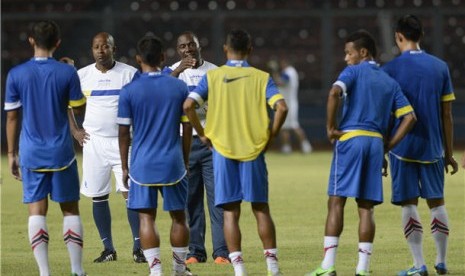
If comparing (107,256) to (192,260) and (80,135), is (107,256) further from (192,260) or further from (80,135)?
(80,135)

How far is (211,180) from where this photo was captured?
12266 millimetres

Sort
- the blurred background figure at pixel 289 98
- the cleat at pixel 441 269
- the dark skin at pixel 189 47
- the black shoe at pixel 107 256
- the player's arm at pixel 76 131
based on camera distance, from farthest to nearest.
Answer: the blurred background figure at pixel 289 98 → the black shoe at pixel 107 256 → the dark skin at pixel 189 47 → the player's arm at pixel 76 131 → the cleat at pixel 441 269

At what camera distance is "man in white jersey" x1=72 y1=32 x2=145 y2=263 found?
1247cm

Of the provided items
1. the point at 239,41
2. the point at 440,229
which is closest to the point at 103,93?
the point at 239,41

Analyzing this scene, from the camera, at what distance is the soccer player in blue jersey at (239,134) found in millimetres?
10367

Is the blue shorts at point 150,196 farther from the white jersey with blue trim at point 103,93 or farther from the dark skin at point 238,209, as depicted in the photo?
the white jersey with blue trim at point 103,93

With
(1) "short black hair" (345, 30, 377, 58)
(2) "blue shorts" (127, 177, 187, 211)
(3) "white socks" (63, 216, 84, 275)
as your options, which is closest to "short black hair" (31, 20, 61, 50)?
(2) "blue shorts" (127, 177, 187, 211)

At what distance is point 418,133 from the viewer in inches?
432

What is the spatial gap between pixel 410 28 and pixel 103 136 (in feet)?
10.7

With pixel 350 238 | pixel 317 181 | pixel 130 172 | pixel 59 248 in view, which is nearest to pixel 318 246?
pixel 350 238

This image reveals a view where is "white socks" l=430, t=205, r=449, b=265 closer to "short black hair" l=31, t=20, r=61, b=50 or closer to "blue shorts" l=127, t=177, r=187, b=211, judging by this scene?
"blue shorts" l=127, t=177, r=187, b=211

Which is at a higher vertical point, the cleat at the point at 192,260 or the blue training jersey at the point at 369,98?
the blue training jersey at the point at 369,98

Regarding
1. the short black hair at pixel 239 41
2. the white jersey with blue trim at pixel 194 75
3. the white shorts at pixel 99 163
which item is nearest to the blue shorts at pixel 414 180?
the short black hair at pixel 239 41

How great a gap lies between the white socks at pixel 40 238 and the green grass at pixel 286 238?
3.31 ft
